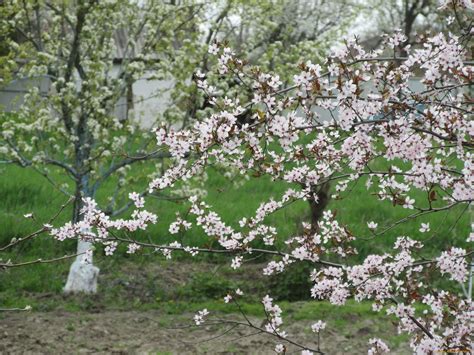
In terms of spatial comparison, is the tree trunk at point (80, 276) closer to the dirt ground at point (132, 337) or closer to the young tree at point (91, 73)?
the young tree at point (91, 73)

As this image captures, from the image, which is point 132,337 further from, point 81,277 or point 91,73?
point 91,73

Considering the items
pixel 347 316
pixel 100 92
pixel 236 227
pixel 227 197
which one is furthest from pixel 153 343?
pixel 227 197

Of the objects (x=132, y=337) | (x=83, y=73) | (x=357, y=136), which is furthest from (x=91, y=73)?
(x=357, y=136)

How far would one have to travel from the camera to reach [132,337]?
18.5 ft

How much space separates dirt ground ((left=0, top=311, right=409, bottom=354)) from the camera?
5348mm

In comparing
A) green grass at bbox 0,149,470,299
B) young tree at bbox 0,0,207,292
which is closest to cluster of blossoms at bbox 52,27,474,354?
young tree at bbox 0,0,207,292

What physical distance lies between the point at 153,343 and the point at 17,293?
2217 millimetres

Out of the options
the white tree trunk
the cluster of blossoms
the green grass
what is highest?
the green grass

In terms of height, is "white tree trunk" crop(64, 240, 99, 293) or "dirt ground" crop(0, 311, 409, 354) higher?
"white tree trunk" crop(64, 240, 99, 293)

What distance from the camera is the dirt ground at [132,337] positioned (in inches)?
211

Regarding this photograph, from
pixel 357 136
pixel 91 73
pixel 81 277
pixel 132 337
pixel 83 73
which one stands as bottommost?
pixel 132 337

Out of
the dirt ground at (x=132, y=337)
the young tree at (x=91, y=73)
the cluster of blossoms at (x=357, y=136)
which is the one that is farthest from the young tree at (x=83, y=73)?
the cluster of blossoms at (x=357, y=136)

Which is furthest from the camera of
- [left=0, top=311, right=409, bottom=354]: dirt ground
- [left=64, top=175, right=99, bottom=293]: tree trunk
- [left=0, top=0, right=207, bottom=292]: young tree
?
[left=64, top=175, right=99, bottom=293]: tree trunk

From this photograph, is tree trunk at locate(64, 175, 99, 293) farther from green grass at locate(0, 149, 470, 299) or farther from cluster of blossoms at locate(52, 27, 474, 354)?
cluster of blossoms at locate(52, 27, 474, 354)
